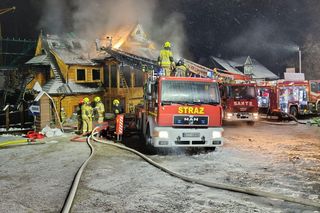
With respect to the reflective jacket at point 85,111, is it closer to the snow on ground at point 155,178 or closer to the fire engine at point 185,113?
the snow on ground at point 155,178

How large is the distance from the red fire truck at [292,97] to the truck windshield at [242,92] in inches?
172

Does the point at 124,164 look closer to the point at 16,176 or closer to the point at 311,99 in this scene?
the point at 16,176

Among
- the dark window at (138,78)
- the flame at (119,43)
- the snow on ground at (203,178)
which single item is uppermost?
the flame at (119,43)

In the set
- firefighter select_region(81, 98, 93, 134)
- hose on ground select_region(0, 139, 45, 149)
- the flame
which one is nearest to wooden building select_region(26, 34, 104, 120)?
the flame

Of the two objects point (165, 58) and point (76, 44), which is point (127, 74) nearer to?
point (76, 44)

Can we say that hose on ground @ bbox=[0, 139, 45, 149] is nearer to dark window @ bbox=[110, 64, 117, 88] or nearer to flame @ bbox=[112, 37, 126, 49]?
dark window @ bbox=[110, 64, 117, 88]

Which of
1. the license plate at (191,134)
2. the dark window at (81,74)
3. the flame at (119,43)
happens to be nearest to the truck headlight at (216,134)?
the license plate at (191,134)

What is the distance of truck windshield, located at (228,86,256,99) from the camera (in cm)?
1630

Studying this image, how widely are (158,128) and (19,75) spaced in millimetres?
22344

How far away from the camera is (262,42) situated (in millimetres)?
53844

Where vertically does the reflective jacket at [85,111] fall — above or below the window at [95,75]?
below

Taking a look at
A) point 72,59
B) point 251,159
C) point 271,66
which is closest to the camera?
point 251,159

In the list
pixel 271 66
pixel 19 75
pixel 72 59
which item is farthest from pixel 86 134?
pixel 271 66

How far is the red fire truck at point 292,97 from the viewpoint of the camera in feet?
65.3
